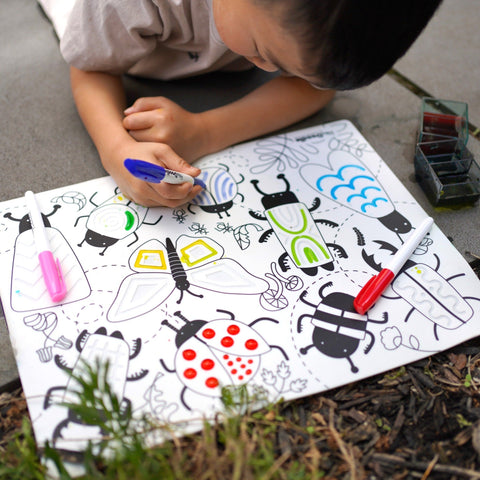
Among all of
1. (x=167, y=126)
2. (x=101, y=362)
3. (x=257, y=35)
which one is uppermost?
(x=257, y=35)

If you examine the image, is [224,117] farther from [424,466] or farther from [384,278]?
[424,466]

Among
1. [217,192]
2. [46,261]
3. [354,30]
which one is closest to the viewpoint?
[354,30]

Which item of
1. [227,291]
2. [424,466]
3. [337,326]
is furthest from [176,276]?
[424,466]

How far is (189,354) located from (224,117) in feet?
1.14

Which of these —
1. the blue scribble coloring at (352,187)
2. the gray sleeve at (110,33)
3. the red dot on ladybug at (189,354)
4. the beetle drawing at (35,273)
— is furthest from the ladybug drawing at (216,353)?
the gray sleeve at (110,33)

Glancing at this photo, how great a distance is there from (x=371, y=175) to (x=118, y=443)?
1.48 ft

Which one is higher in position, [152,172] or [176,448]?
[152,172]

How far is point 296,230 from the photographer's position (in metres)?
0.57

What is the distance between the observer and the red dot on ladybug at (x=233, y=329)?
18.8 inches

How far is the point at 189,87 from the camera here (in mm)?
756

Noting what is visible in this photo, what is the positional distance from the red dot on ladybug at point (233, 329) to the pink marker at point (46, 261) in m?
0.18

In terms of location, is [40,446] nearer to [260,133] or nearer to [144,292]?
[144,292]

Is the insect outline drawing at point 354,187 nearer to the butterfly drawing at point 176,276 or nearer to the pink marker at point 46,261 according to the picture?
the butterfly drawing at point 176,276

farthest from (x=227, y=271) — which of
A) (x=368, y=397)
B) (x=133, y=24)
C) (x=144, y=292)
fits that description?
(x=133, y=24)
